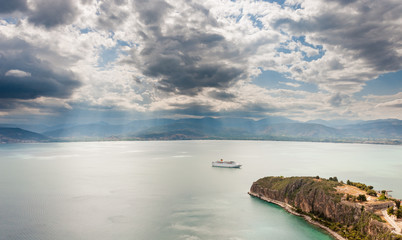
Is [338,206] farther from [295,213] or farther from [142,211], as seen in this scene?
[142,211]

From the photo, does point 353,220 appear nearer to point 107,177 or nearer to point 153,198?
point 153,198

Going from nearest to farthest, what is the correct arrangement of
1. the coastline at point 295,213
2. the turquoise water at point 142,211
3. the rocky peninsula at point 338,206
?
the rocky peninsula at point 338,206, the coastline at point 295,213, the turquoise water at point 142,211

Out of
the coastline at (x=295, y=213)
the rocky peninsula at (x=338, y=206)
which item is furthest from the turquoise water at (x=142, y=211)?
the rocky peninsula at (x=338, y=206)

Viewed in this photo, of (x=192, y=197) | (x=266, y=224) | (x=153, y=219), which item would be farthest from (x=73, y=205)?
(x=266, y=224)

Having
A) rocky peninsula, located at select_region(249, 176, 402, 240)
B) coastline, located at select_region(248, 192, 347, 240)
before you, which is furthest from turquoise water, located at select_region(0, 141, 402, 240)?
rocky peninsula, located at select_region(249, 176, 402, 240)

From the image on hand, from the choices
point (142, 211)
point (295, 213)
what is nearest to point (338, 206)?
point (295, 213)

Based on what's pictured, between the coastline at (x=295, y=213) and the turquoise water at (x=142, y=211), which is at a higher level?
the coastline at (x=295, y=213)

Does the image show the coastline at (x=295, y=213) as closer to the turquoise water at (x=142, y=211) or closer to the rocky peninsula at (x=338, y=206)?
the rocky peninsula at (x=338, y=206)

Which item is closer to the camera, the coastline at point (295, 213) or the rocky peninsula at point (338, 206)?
the rocky peninsula at point (338, 206)
